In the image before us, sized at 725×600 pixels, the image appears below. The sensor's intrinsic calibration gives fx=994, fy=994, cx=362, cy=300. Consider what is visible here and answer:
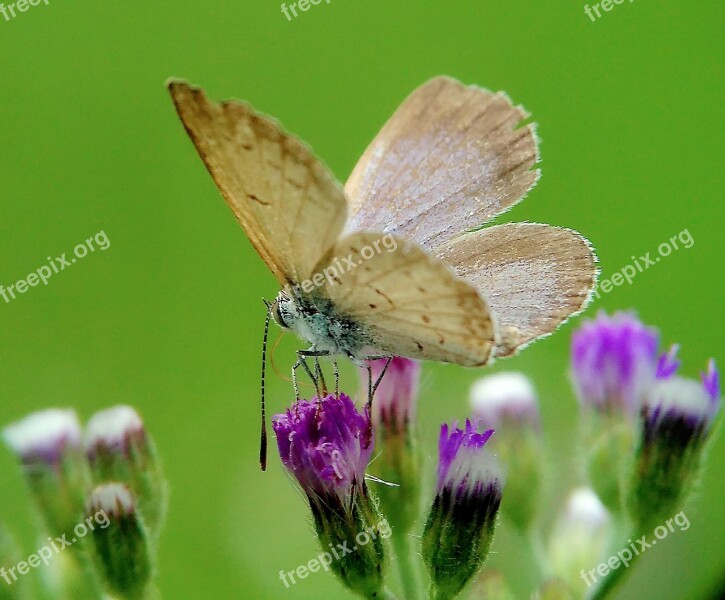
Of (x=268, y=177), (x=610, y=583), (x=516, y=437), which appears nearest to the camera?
(x=268, y=177)

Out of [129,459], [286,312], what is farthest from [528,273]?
[129,459]

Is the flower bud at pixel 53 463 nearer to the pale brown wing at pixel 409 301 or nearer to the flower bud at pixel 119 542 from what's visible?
the flower bud at pixel 119 542

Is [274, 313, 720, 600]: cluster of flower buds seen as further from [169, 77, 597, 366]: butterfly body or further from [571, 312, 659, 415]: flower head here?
[169, 77, 597, 366]: butterfly body

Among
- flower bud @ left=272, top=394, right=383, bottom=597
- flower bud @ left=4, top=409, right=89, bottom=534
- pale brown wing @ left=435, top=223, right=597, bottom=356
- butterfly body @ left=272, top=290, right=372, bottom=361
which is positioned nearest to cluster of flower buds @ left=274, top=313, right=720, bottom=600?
flower bud @ left=272, top=394, right=383, bottom=597

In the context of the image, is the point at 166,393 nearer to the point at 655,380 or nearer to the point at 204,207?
the point at 204,207

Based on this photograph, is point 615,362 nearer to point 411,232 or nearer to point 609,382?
point 609,382

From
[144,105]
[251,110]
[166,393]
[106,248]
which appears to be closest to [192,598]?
[166,393]

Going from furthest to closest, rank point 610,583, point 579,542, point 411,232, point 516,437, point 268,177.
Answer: point 516,437 < point 579,542 < point 411,232 < point 610,583 < point 268,177
